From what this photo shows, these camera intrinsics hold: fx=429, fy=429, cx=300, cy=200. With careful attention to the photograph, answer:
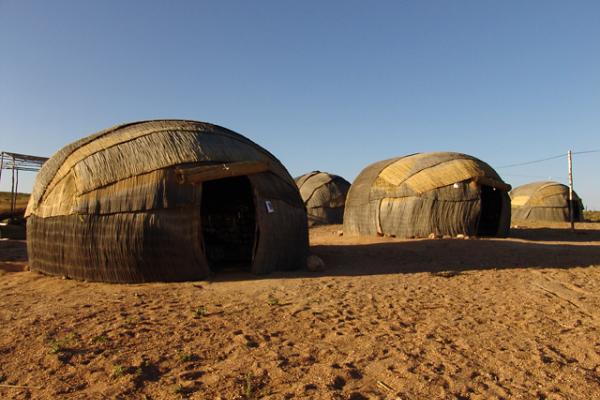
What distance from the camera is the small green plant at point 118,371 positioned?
13.0ft

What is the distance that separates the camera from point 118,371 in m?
4.02

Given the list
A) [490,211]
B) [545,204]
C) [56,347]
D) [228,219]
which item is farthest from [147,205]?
[545,204]

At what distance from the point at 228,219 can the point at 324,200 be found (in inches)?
580

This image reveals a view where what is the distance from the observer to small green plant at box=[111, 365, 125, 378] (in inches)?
156

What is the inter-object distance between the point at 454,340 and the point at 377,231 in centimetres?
1175

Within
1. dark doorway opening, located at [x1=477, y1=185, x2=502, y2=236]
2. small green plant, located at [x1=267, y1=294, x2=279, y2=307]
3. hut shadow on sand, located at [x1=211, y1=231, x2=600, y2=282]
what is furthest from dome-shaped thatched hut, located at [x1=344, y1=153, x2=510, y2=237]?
small green plant, located at [x1=267, y1=294, x2=279, y2=307]

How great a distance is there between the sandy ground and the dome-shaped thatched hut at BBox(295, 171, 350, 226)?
57.9 ft

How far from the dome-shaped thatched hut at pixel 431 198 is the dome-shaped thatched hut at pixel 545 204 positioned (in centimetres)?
1305

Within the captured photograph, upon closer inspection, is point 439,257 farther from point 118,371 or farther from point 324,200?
point 324,200

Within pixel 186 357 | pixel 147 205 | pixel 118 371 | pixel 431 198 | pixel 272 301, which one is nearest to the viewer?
pixel 118 371

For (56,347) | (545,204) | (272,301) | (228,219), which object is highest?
(545,204)

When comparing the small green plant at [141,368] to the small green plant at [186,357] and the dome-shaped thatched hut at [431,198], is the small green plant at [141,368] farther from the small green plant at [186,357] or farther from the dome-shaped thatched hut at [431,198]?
the dome-shaped thatched hut at [431,198]

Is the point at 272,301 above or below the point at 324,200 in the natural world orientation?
below

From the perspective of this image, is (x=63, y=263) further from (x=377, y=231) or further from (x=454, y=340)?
(x=377, y=231)
